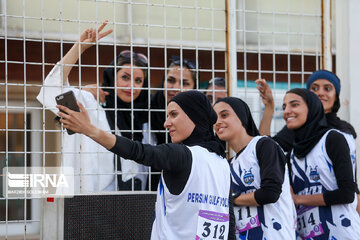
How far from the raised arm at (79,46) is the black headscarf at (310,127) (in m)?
1.54

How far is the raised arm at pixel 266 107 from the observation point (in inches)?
188

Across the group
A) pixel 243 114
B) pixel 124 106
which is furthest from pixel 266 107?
pixel 124 106

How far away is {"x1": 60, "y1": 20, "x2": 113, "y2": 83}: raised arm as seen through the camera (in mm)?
4191

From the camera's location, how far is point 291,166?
4.47 metres

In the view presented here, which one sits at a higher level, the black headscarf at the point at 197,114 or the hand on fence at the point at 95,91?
the hand on fence at the point at 95,91

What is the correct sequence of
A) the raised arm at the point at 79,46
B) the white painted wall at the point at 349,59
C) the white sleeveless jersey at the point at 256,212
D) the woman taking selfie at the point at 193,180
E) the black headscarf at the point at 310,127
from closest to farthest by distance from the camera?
the woman taking selfie at the point at 193,180 < the white sleeveless jersey at the point at 256,212 < the raised arm at the point at 79,46 < the black headscarf at the point at 310,127 < the white painted wall at the point at 349,59

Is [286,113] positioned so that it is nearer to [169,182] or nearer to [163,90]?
[163,90]

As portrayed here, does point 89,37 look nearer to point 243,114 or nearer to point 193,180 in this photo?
point 243,114

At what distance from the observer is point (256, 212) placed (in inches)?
153

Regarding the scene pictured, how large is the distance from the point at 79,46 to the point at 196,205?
1.60m

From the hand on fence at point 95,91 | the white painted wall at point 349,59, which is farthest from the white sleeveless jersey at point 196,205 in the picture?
the white painted wall at point 349,59

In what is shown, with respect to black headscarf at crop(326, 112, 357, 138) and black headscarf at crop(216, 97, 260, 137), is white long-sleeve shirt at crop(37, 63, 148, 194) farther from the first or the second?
black headscarf at crop(326, 112, 357, 138)

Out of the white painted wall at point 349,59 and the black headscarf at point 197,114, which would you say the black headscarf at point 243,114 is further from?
the white painted wall at point 349,59

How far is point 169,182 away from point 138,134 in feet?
4.36
